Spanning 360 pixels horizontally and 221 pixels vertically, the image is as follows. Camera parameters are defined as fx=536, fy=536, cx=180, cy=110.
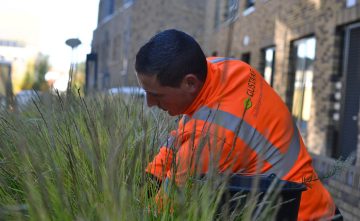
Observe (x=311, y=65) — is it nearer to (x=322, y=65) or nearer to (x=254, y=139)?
(x=322, y=65)

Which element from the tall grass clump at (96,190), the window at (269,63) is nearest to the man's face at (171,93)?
the tall grass clump at (96,190)

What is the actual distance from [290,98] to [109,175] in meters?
10.8

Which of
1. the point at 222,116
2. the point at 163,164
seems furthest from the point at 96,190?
the point at 222,116

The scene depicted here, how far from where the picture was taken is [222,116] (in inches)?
72.9

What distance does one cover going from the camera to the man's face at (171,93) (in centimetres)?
203

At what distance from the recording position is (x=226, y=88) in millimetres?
1989

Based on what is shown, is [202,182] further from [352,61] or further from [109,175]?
[352,61]

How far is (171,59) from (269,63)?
11580 mm

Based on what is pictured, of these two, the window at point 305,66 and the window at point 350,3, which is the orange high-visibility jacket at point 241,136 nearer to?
the window at point 350,3

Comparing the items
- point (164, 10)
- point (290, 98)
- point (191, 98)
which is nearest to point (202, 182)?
point (191, 98)

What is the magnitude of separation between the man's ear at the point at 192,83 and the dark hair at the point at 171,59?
0.05 ft

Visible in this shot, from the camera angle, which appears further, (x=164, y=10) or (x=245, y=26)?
(x=164, y=10)

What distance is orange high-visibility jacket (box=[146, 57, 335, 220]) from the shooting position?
181 cm

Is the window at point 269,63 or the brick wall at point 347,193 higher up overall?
the window at point 269,63
